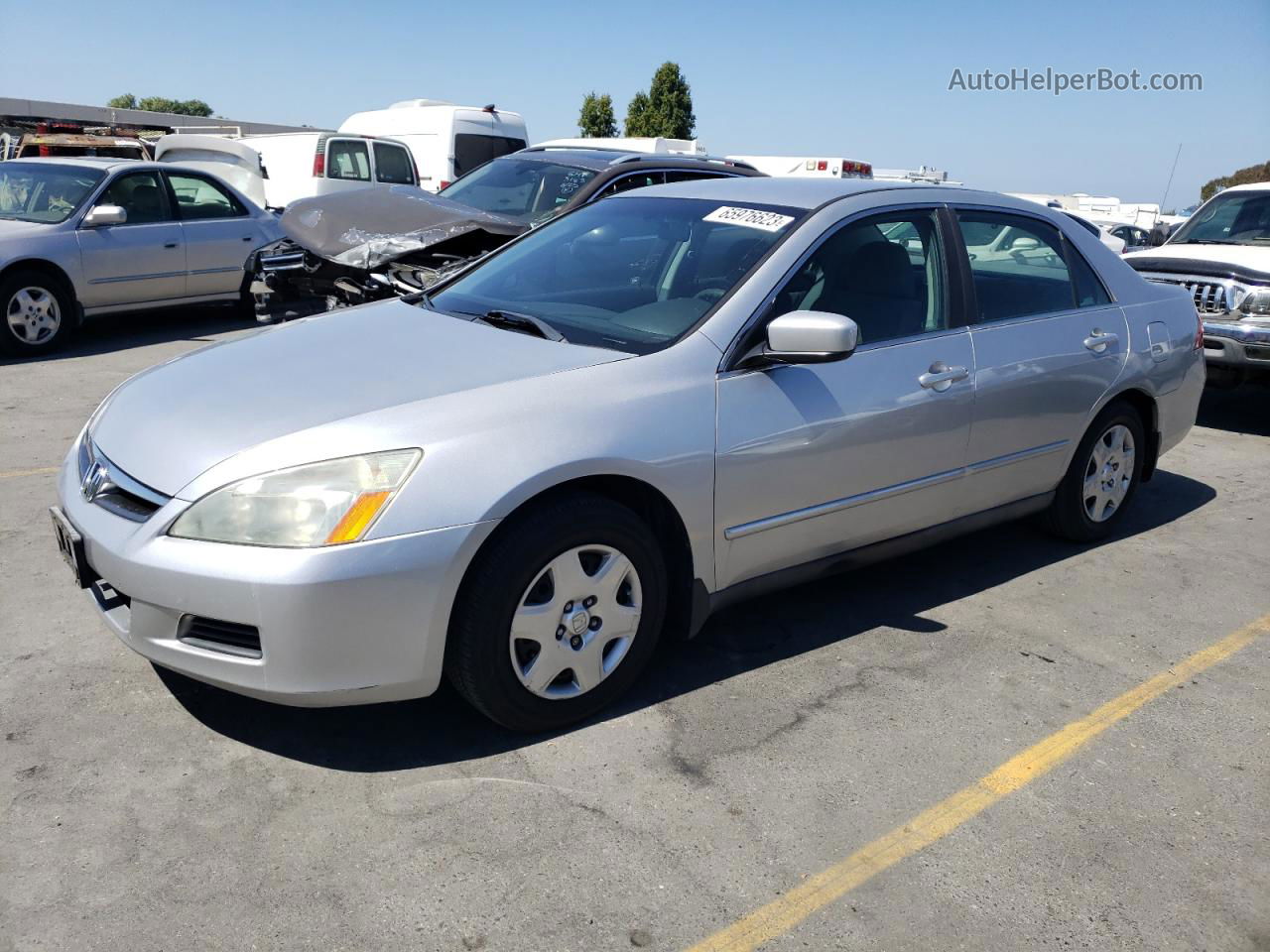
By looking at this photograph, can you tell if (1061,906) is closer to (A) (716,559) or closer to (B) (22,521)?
(A) (716,559)

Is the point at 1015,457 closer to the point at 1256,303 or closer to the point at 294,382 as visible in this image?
the point at 294,382

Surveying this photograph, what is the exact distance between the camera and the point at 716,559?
355 cm

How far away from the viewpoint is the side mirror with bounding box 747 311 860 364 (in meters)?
3.43

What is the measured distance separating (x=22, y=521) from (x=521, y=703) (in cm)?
299

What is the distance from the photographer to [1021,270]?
469 centimetres

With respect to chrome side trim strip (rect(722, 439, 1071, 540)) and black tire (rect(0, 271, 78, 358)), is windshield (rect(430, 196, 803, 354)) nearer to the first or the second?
chrome side trim strip (rect(722, 439, 1071, 540))

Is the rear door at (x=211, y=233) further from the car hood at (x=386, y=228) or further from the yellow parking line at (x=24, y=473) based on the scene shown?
the yellow parking line at (x=24, y=473)

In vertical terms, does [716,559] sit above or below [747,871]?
above

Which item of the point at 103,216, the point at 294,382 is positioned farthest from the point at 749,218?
the point at 103,216

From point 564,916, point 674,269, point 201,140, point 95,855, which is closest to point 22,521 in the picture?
point 95,855

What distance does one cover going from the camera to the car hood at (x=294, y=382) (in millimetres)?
3043

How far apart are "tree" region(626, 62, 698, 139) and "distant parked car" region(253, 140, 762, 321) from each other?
3392cm

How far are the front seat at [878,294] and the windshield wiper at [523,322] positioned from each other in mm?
931

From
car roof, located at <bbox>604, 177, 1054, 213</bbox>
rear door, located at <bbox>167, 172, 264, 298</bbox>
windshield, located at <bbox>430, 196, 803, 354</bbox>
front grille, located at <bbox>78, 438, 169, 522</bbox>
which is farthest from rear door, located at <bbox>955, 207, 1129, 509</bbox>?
rear door, located at <bbox>167, 172, 264, 298</bbox>
